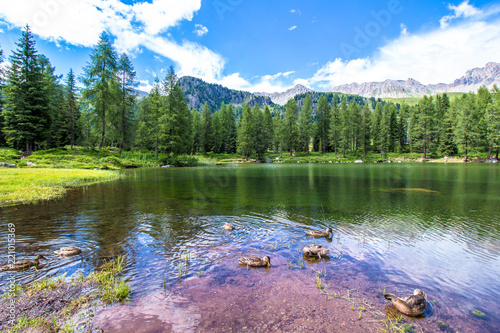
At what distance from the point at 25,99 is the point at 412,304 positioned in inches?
2231

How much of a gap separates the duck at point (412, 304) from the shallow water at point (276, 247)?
162mm

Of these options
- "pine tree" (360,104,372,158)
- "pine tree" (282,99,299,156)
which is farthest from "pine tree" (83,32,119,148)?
"pine tree" (360,104,372,158)

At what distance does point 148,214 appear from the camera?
12086 millimetres

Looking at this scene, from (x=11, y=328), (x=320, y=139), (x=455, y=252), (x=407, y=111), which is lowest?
(x=455, y=252)

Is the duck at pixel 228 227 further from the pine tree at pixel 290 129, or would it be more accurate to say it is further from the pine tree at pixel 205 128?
the pine tree at pixel 290 129

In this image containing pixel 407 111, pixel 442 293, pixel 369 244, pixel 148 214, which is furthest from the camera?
pixel 407 111

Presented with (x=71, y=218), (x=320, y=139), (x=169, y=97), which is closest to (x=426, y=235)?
(x=71, y=218)

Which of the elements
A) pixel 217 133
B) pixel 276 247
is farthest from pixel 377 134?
pixel 276 247

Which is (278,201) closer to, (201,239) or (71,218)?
(201,239)

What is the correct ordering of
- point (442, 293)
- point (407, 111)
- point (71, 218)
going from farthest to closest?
point (407, 111) → point (71, 218) → point (442, 293)

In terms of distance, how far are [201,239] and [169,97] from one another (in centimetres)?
5263

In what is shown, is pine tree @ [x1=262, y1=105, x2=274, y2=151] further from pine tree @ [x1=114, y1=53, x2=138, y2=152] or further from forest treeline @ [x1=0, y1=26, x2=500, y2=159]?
pine tree @ [x1=114, y1=53, x2=138, y2=152]

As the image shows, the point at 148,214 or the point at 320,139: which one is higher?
the point at 320,139

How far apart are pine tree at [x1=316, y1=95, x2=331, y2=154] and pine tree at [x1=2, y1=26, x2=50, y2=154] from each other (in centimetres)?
8378
